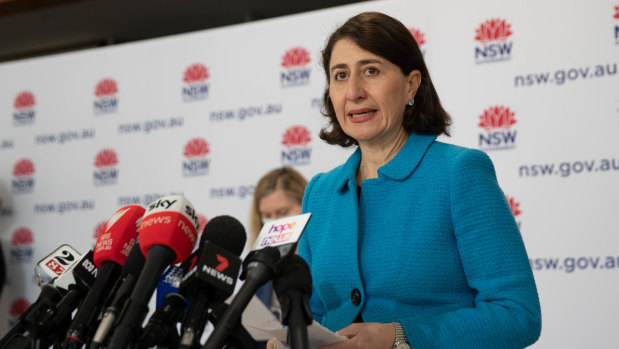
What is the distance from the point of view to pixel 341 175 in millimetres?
1505

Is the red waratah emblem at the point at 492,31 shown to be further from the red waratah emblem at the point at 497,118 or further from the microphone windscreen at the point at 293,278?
the microphone windscreen at the point at 293,278

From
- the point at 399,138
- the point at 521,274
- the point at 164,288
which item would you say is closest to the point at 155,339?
the point at 164,288

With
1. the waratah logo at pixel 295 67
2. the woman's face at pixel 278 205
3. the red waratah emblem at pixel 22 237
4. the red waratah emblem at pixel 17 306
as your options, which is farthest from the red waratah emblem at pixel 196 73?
the red waratah emblem at pixel 17 306

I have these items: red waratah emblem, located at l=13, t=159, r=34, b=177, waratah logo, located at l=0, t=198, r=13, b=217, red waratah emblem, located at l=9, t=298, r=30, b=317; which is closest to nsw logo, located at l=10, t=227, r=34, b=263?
waratah logo, located at l=0, t=198, r=13, b=217

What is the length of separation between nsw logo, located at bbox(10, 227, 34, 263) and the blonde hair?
1.99 metres

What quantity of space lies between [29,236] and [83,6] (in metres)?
2.03

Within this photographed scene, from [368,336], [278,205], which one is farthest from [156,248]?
[278,205]

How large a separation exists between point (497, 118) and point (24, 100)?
133 inches

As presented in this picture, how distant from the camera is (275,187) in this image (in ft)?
11.9

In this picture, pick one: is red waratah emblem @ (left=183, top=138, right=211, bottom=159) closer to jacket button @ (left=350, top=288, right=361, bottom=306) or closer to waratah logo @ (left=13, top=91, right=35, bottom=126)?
waratah logo @ (left=13, top=91, right=35, bottom=126)

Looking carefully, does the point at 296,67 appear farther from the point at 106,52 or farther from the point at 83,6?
the point at 83,6

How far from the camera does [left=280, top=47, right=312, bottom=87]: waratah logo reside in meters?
3.96

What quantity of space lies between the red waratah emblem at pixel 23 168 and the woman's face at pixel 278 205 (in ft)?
6.99

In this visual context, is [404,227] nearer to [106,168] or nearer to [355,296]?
[355,296]
